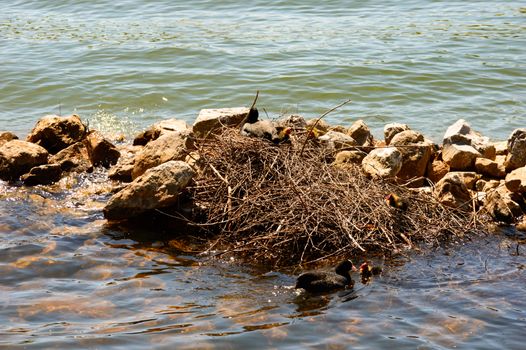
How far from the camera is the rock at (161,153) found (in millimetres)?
9250

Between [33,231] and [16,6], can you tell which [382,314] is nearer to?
[33,231]

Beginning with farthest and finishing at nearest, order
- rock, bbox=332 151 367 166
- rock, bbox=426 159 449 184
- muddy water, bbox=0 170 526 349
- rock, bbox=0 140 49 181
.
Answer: rock, bbox=0 140 49 181 < rock, bbox=426 159 449 184 < rock, bbox=332 151 367 166 < muddy water, bbox=0 170 526 349

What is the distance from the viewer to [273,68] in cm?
1609

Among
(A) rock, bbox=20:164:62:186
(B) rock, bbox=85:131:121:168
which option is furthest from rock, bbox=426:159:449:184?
(A) rock, bbox=20:164:62:186

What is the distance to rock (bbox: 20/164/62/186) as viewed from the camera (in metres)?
9.90

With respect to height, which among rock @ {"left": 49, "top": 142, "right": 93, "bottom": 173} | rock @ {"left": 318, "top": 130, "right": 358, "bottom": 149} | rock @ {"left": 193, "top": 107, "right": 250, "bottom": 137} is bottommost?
rock @ {"left": 49, "top": 142, "right": 93, "bottom": 173}

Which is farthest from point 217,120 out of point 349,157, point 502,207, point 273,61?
point 273,61

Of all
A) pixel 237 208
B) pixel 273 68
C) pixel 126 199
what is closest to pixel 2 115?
pixel 273 68

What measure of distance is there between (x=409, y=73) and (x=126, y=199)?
8421 mm

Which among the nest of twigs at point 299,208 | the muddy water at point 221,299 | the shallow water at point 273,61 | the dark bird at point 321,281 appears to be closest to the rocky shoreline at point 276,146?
the nest of twigs at point 299,208

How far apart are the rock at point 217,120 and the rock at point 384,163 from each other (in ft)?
5.53

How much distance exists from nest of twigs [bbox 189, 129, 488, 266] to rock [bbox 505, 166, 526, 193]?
31.3 inches

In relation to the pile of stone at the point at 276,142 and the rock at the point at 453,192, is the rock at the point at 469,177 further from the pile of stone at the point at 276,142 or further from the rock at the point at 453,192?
the rock at the point at 453,192

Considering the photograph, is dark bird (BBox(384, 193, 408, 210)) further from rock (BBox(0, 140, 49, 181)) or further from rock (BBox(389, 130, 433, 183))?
rock (BBox(0, 140, 49, 181))
